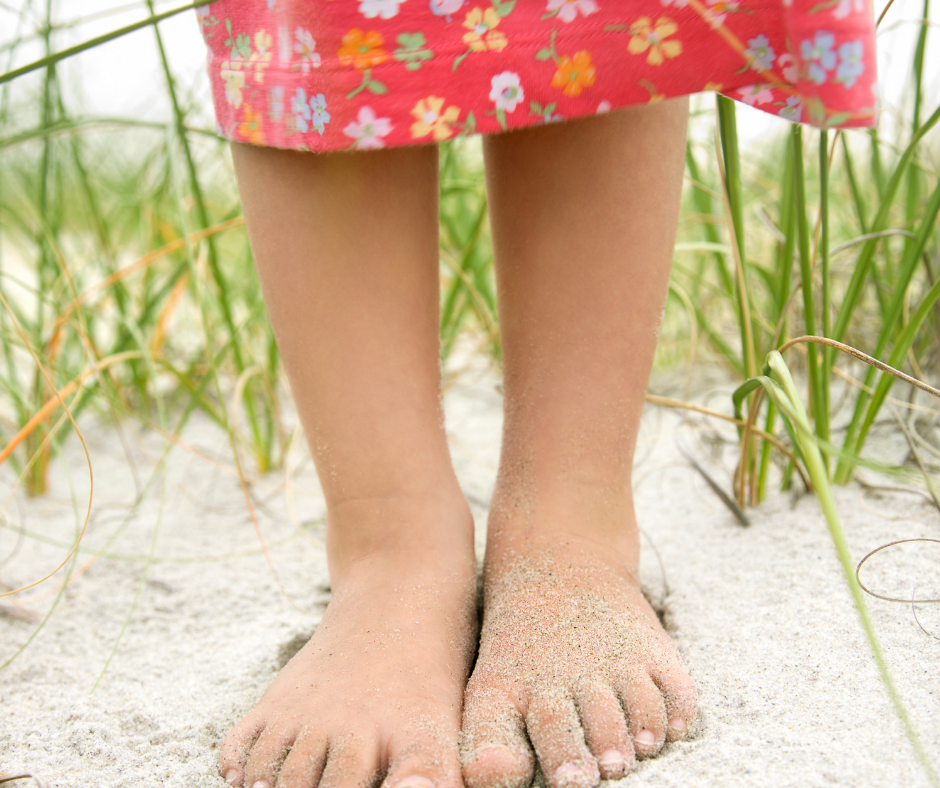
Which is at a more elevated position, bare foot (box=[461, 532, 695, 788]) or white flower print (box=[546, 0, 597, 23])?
white flower print (box=[546, 0, 597, 23])

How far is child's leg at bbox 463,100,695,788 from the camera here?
1.59 ft

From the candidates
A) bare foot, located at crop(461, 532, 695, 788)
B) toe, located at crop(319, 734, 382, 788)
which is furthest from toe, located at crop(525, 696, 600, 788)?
toe, located at crop(319, 734, 382, 788)

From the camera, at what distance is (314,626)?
0.67 metres

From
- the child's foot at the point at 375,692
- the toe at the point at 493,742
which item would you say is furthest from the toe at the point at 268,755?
the toe at the point at 493,742

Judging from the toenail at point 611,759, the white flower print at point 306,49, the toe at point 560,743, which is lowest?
the toenail at point 611,759

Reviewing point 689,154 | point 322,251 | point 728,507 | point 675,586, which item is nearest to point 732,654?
point 675,586

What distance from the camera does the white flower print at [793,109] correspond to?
17.9 inches

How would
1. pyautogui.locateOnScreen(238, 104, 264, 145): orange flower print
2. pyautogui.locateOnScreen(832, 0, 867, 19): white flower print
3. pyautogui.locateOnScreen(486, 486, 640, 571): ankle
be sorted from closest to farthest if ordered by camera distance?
pyautogui.locateOnScreen(832, 0, 867, 19): white flower print → pyautogui.locateOnScreen(238, 104, 264, 145): orange flower print → pyautogui.locateOnScreen(486, 486, 640, 571): ankle

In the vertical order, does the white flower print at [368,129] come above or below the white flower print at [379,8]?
below

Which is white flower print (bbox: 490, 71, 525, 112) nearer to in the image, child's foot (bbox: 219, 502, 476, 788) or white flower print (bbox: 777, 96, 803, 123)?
white flower print (bbox: 777, 96, 803, 123)

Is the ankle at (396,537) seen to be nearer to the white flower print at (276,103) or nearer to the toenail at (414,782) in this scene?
the toenail at (414,782)

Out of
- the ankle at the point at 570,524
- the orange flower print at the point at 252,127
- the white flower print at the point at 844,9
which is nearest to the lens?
the white flower print at the point at 844,9

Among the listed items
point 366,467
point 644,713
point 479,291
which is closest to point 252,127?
point 366,467

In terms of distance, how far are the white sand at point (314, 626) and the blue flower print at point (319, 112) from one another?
0.35 meters
